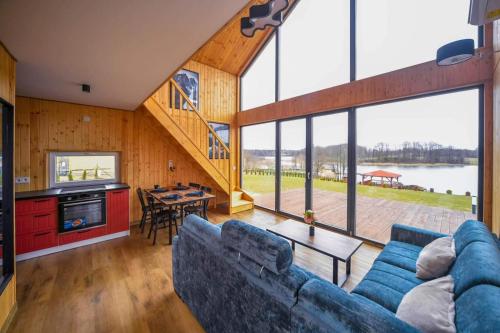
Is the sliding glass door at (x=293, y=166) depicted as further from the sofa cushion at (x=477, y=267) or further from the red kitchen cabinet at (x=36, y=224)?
the red kitchen cabinet at (x=36, y=224)

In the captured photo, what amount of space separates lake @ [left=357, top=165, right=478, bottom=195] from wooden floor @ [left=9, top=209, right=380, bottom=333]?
4.47 ft

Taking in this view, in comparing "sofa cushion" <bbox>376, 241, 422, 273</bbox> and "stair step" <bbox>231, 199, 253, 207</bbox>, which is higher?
"sofa cushion" <bbox>376, 241, 422, 273</bbox>

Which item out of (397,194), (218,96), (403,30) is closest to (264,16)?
(403,30)

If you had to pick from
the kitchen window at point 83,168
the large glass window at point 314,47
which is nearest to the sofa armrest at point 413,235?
the large glass window at point 314,47

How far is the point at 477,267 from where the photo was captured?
1239mm

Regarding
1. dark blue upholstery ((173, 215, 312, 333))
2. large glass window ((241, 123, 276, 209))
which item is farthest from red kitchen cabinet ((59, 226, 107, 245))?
large glass window ((241, 123, 276, 209))

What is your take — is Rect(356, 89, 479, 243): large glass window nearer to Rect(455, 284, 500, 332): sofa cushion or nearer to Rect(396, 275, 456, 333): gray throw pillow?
Rect(396, 275, 456, 333): gray throw pillow

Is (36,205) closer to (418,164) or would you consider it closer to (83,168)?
(83,168)

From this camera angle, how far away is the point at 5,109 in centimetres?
202

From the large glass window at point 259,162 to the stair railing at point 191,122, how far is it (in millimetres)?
896

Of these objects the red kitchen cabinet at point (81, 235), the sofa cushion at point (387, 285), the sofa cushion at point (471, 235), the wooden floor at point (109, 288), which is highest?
the sofa cushion at point (471, 235)

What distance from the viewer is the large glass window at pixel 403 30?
2955 mm

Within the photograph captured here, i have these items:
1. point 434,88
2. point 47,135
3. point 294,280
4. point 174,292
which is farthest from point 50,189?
point 434,88

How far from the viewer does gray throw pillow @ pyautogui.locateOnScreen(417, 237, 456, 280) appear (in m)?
1.67
